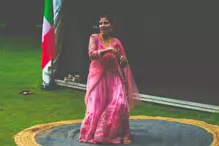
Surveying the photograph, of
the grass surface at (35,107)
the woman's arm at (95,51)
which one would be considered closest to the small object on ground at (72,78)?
the grass surface at (35,107)

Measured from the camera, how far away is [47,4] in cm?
1161

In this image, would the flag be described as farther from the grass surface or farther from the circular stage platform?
the circular stage platform

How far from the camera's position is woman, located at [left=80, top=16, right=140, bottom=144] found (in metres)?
7.23

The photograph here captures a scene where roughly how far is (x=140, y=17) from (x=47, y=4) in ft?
16.7

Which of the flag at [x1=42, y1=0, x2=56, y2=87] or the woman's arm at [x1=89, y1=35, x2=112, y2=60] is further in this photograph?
the flag at [x1=42, y1=0, x2=56, y2=87]

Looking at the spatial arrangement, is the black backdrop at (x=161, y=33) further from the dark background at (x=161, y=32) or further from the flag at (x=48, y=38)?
the flag at (x=48, y=38)

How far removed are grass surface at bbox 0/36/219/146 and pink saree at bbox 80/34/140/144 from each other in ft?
3.56

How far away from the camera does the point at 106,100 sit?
7.38 m

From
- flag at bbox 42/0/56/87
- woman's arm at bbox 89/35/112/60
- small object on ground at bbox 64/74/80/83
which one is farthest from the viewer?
small object on ground at bbox 64/74/80/83

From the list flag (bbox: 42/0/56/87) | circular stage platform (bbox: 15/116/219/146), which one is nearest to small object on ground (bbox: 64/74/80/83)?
flag (bbox: 42/0/56/87)

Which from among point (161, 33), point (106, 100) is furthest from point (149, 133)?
point (161, 33)

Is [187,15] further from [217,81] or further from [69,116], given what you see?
[69,116]

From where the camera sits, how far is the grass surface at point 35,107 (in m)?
8.84

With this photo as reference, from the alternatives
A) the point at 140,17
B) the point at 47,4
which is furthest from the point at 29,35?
the point at 47,4
